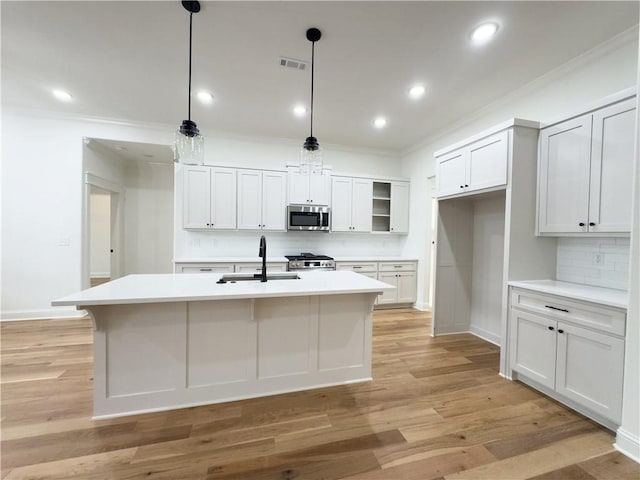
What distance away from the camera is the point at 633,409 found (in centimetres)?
164

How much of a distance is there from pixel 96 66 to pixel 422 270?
16.8ft

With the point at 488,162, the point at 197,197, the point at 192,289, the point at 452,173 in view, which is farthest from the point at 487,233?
the point at 197,197

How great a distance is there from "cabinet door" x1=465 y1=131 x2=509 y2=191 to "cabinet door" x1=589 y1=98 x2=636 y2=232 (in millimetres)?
608

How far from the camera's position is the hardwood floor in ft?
4.97

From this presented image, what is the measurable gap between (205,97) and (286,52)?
1.40 m

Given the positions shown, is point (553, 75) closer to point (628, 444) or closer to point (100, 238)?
point (628, 444)

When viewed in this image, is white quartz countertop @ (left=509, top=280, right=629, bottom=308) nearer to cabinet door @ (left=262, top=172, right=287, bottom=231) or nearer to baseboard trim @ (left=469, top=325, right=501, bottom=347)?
baseboard trim @ (left=469, top=325, right=501, bottom=347)

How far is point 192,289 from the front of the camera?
194 cm

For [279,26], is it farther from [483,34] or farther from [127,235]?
[127,235]

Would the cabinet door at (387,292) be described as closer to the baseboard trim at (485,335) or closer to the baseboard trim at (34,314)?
the baseboard trim at (485,335)

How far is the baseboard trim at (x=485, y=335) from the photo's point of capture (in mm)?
3328

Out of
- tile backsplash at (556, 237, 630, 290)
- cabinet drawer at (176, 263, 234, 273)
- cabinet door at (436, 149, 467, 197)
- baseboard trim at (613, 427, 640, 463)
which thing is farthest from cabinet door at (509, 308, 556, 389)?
cabinet drawer at (176, 263, 234, 273)

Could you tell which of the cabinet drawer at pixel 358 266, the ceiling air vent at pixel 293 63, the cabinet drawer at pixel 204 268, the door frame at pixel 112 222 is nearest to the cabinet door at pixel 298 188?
the cabinet drawer at pixel 358 266

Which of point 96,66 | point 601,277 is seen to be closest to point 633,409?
point 601,277
